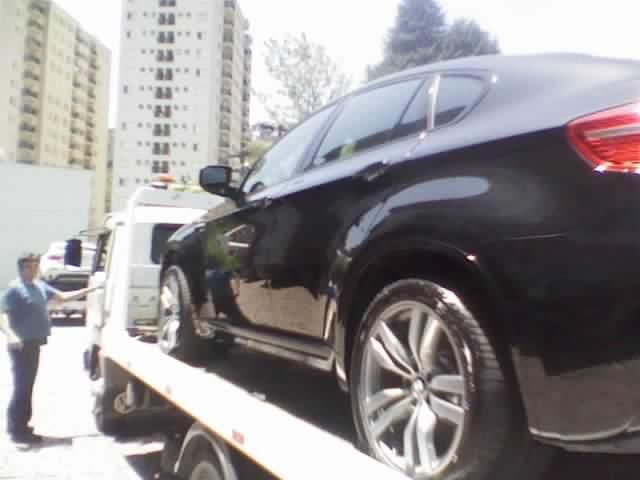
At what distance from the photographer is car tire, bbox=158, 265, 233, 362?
3623mm

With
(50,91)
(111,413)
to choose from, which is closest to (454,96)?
(111,413)

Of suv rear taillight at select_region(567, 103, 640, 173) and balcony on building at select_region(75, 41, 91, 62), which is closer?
A: suv rear taillight at select_region(567, 103, 640, 173)

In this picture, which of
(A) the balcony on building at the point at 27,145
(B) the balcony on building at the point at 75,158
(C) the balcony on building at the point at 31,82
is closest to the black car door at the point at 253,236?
(A) the balcony on building at the point at 27,145

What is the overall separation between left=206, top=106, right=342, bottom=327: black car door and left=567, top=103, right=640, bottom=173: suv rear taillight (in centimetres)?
144

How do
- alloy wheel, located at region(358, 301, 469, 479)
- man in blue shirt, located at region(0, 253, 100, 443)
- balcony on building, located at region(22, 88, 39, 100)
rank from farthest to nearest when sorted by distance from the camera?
balcony on building, located at region(22, 88, 39, 100) → man in blue shirt, located at region(0, 253, 100, 443) → alloy wheel, located at region(358, 301, 469, 479)

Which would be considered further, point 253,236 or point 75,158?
point 75,158

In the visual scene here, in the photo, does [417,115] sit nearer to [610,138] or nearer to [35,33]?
[610,138]

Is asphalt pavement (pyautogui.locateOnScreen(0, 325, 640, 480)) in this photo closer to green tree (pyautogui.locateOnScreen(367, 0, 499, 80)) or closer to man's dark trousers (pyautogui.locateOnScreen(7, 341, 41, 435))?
man's dark trousers (pyautogui.locateOnScreen(7, 341, 41, 435))

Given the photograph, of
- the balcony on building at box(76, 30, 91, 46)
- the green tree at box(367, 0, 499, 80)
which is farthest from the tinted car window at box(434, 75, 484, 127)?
the balcony on building at box(76, 30, 91, 46)

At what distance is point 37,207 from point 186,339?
43.3 meters

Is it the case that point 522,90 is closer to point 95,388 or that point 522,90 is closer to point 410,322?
point 410,322

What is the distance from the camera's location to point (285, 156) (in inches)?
123

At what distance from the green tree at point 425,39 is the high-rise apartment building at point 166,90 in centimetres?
3331

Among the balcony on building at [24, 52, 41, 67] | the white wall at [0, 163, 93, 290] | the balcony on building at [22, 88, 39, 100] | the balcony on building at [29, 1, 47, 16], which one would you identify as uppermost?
the balcony on building at [29, 1, 47, 16]
